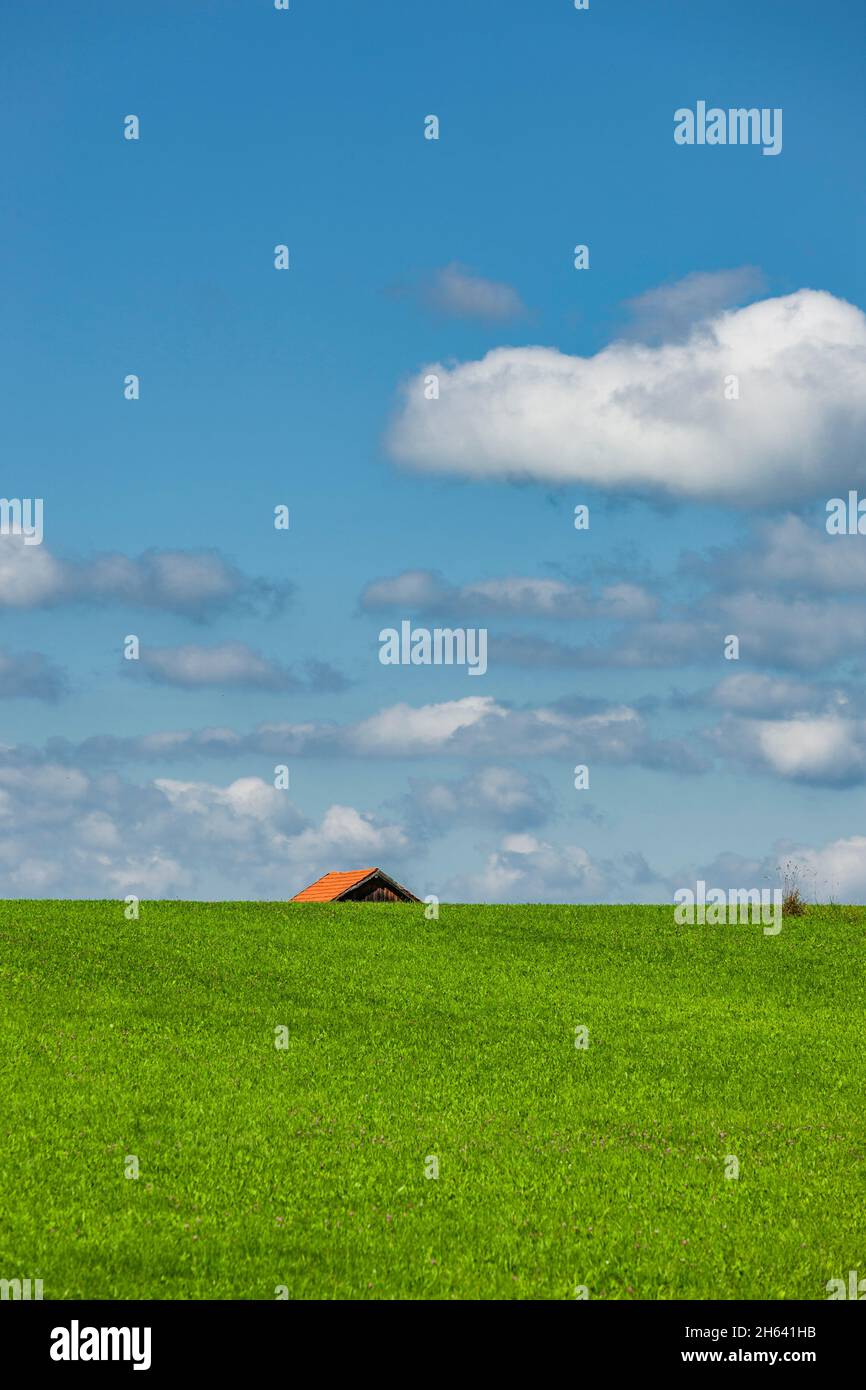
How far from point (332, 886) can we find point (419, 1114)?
123 ft

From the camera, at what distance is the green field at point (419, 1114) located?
1441 centimetres

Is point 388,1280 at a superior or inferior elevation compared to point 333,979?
inferior

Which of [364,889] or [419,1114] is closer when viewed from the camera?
[419,1114]

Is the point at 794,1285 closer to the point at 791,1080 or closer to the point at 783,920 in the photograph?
the point at 791,1080

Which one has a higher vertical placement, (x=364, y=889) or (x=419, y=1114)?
(x=364, y=889)

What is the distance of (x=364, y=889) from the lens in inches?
2227

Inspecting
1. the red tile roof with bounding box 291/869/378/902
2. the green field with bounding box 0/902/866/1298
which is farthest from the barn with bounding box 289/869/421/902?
the green field with bounding box 0/902/866/1298

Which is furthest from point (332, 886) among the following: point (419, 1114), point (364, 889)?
point (419, 1114)

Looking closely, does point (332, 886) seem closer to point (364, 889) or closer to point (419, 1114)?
point (364, 889)

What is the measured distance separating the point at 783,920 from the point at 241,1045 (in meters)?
25.7

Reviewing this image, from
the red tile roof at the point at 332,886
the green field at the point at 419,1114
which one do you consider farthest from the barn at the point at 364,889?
the green field at the point at 419,1114

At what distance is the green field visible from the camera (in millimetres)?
14406
